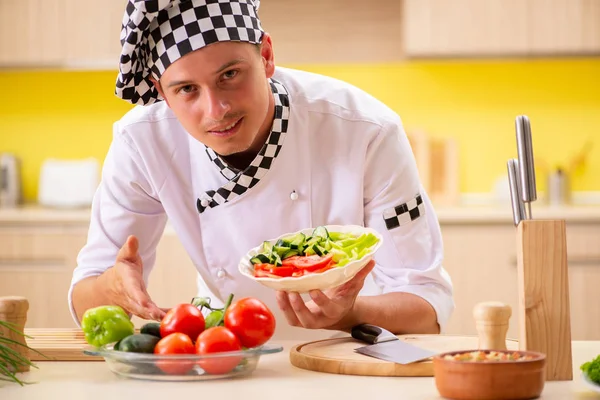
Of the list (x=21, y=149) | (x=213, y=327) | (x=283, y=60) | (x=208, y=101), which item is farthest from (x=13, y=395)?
(x=21, y=149)

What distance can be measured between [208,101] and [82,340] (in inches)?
19.6

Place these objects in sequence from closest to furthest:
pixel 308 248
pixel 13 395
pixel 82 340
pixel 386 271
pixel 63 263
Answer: pixel 13 395 < pixel 308 248 < pixel 82 340 < pixel 386 271 < pixel 63 263

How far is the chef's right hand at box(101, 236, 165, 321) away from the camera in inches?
61.7

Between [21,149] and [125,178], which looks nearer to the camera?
[125,178]

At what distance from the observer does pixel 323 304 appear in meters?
1.53

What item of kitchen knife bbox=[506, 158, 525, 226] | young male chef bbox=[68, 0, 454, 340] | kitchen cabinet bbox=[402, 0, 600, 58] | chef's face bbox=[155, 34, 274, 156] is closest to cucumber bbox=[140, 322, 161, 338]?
young male chef bbox=[68, 0, 454, 340]

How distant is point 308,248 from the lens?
58.4 inches

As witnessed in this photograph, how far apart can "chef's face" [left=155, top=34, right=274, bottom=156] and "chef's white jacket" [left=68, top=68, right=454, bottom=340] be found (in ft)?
0.61

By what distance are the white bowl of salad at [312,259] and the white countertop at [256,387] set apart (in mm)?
146

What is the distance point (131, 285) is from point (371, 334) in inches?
17.5

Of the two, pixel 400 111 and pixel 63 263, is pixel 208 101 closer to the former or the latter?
pixel 63 263

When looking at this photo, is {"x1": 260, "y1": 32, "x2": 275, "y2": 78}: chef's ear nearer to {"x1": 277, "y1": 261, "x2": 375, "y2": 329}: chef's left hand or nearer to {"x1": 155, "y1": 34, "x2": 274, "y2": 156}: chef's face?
{"x1": 155, "y1": 34, "x2": 274, "y2": 156}: chef's face

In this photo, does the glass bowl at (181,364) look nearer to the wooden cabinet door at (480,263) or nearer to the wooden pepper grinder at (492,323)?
the wooden pepper grinder at (492,323)

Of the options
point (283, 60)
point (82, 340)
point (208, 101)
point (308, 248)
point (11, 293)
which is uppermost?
point (283, 60)
